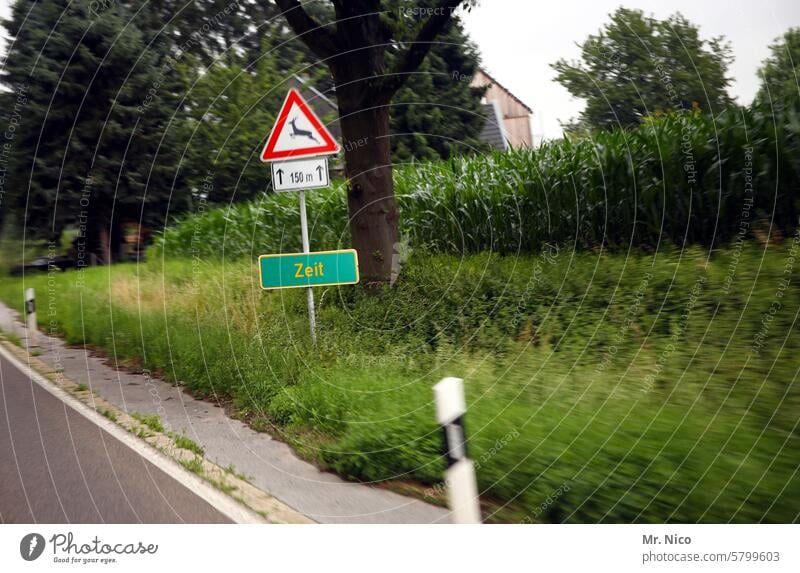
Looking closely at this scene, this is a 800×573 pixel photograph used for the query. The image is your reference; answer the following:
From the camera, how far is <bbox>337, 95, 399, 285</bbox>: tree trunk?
870 centimetres

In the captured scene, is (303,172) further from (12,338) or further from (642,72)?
(12,338)

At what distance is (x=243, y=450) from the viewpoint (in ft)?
17.7

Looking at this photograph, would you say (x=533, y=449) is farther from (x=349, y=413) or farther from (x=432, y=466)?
(x=349, y=413)

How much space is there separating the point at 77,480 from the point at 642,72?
6132mm

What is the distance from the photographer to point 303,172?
7.27m

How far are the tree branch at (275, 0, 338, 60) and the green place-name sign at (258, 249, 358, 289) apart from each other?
3064 millimetres

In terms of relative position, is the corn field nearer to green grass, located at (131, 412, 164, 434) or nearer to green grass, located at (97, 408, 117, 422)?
green grass, located at (131, 412, 164, 434)
